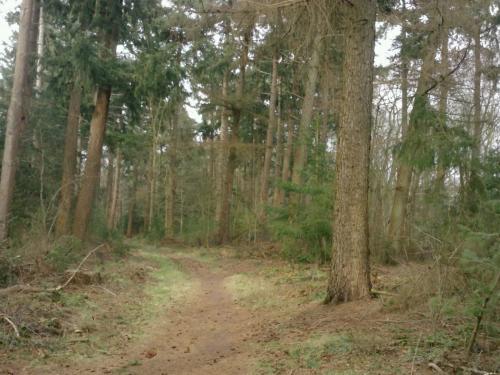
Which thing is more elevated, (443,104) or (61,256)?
(443,104)

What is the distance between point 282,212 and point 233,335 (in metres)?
6.42

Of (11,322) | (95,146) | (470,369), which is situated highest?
(95,146)

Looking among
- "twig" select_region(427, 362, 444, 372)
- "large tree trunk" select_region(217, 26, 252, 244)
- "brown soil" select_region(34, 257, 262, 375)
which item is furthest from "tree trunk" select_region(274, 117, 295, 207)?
"twig" select_region(427, 362, 444, 372)

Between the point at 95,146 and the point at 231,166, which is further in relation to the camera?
the point at 231,166

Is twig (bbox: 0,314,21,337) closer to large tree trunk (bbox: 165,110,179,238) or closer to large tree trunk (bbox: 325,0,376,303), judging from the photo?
large tree trunk (bbox: 325,0,376,303)

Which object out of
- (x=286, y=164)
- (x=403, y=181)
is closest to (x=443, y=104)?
(x=403, y=181)

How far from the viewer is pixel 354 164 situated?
780 cm

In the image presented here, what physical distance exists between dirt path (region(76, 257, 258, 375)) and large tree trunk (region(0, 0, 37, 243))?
5.71 meters

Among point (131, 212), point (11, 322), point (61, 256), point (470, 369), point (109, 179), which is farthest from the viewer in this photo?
point (109, 179)

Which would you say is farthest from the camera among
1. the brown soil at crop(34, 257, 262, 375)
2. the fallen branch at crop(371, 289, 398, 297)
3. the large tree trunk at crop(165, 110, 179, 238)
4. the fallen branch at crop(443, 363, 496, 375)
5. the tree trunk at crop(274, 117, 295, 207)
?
the large tree trunk at crop(165, 110, 179, 238)

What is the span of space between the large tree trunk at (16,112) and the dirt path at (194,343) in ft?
18.7

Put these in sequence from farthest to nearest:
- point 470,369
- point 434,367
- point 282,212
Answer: point 282,212 → point 434,367 → point 470,369

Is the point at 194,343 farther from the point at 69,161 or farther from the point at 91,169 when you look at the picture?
the point at 69,161

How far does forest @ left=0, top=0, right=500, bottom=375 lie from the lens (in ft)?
18.9
